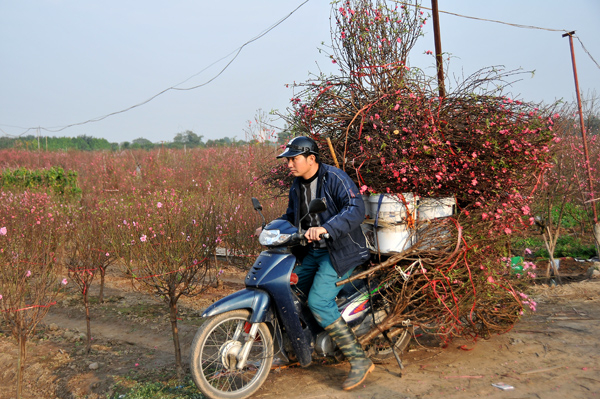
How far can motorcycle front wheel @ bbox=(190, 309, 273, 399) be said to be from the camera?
131 inches

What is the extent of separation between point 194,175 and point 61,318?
10.8 metres

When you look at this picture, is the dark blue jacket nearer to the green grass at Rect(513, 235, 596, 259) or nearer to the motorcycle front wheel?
the motorcycle front wheel

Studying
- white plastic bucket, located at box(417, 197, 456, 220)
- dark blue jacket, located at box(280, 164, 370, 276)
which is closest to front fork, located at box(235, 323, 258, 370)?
dark blue jacket, located at box(280, 164, 370, 276)

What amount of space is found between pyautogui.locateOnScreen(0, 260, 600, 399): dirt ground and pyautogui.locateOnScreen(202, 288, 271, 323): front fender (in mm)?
658

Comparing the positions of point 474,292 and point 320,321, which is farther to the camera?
point 474,292

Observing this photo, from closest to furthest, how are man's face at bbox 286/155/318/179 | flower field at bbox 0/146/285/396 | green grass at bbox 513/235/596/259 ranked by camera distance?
man's face at bbox 286/155/318/179, flower field at bbox 0/146/285/396, green grass at bbox 513/235/596/259

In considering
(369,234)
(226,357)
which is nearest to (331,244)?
(369,234)

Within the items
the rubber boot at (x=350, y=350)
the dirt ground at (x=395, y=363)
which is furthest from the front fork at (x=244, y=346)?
the rubber boot at (x=350, y=350)

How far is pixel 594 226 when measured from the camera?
7945mm

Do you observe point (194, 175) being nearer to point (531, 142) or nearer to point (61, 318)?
point (61, 318)

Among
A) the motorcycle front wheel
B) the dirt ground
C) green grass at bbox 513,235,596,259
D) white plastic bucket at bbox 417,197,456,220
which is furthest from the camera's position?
green grass at bbox 513,235,596,259

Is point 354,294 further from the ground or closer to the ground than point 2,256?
closer to the ground

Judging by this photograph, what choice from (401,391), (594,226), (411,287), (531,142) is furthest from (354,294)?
(594,226)

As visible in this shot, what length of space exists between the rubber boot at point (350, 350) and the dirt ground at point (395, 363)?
0.10 metres
